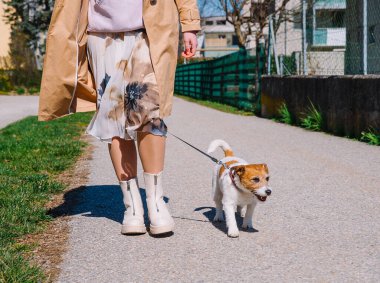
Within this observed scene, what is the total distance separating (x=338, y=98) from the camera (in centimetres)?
946

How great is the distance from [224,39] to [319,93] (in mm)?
68484

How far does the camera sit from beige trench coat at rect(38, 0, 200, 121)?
3436 mm

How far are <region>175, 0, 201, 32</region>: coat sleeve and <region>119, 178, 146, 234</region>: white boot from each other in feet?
3.22

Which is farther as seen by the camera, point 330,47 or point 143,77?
point 330,47

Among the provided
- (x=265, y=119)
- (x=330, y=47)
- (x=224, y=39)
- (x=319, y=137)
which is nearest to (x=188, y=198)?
(x=319, y=137)

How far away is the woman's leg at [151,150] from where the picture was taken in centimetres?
353

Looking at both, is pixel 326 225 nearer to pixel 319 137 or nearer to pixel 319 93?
pixel 319 137

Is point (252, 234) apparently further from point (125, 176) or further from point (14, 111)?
point (14, 111)

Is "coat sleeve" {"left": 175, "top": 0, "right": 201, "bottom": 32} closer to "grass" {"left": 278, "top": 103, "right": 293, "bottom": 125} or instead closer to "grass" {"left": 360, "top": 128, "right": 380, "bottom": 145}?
"grass" {"left": 360, "top": 128, "right": 380, "bottom": 145}

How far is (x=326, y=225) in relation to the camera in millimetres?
3770

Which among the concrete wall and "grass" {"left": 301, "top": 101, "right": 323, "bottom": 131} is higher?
the concrete wall

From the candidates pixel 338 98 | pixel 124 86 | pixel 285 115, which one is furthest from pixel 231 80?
pixel 124 86

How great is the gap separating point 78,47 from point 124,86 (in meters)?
0.37

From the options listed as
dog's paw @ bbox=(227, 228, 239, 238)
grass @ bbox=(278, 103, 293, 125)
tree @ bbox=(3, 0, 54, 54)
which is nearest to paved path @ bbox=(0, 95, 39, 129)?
grass @ bbox=(278, 103, 293, 125)
